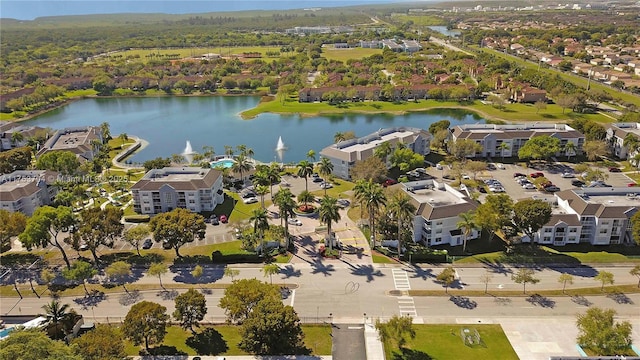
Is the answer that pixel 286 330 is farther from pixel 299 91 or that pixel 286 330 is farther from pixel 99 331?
pixel 299 91

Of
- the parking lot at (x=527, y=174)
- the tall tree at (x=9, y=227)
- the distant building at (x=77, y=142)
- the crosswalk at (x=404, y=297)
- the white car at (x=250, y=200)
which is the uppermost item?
the distant building at (x=77, y=142)

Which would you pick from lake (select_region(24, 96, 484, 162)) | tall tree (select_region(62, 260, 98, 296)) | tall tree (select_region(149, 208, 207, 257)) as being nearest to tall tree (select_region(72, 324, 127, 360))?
tall tree (select_region(62, 260, 98, 296))

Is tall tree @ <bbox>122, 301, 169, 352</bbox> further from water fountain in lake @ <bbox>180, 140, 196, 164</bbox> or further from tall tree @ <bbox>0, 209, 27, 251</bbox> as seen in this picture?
water fountain in lake @ <bbox>180, 140, 196, 164</bbox>

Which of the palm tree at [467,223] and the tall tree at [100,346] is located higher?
the palm tree at [467,223]

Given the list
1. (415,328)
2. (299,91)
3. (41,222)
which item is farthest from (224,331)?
(299,91)

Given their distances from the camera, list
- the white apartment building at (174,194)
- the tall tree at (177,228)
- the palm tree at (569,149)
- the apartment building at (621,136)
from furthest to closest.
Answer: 1. the apartment building at (621,136)
2. the palm tree at (569,149)
3. the white apartment building at (174,194)
4. the tall tree at (177,228)

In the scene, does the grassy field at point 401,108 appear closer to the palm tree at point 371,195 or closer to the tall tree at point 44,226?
the palm tree at point 371,195

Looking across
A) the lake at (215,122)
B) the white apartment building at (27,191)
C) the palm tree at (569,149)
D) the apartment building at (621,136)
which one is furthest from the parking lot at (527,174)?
the white apartment building at (27,191)
